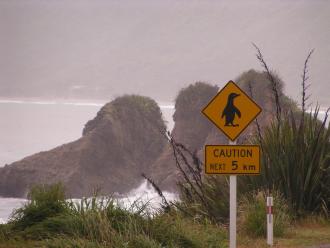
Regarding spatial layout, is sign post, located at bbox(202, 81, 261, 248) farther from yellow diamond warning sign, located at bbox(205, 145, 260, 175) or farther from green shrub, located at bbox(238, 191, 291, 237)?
green shrub, located at bbox(238, 191, 291, 237)

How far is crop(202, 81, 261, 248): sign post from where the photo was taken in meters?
9.83

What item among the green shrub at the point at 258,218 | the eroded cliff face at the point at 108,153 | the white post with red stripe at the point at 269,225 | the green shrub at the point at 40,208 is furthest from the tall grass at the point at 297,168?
the eroded cliff face at the point at 108,153

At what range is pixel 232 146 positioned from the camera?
9.88m

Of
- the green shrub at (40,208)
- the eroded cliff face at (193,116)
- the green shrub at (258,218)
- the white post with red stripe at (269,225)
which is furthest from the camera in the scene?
the eroded cliff face at (193,116)

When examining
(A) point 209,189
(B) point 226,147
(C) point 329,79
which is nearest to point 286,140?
(A) point 209,189

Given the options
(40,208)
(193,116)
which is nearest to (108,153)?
(193,116)

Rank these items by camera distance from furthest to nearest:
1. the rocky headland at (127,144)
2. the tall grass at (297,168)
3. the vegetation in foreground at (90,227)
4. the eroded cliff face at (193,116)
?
1. the eroded cliff face at (193,116)
2. the rocky headland at (127,144)
3. the tall grass at (297,168)
4. the vegetation in foreground at (90,227)

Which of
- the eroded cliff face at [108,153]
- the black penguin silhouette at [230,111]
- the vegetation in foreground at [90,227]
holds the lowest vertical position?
the vegetation in foreground at [90,227]

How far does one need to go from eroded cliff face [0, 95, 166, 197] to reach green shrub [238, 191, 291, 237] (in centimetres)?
2427

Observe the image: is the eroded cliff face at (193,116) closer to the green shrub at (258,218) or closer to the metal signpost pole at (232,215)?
the green shrub at (258,218)

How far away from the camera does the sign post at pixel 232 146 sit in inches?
387

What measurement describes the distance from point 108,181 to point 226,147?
101 ft

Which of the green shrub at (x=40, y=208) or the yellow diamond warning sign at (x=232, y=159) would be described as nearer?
the yellow diamond warning sign at (x=232, y=159)

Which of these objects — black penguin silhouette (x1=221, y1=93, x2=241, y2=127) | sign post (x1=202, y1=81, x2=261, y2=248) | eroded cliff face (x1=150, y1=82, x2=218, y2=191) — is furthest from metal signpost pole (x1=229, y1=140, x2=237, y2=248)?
eroded cliff face (x1=150, y1=82, x2=218, y2=191)
